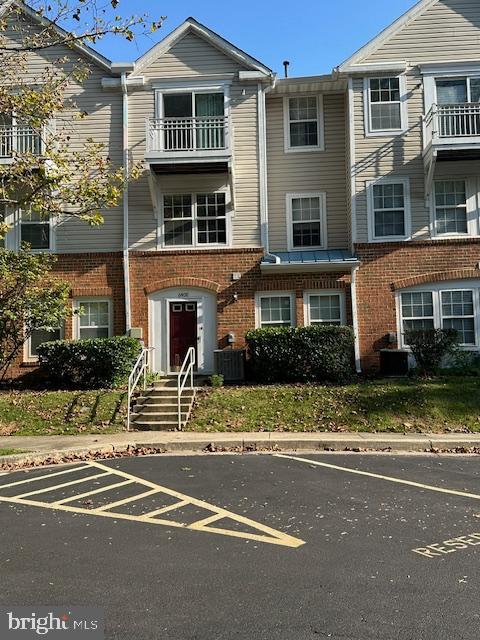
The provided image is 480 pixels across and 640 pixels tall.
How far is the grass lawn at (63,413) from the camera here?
12133 millimetres

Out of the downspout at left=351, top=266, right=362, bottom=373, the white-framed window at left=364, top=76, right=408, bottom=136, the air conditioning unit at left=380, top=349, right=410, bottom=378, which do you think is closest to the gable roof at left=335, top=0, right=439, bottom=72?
the white-framed window at left=364, top=76, right=408, bottom=136

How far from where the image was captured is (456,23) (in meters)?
16.6

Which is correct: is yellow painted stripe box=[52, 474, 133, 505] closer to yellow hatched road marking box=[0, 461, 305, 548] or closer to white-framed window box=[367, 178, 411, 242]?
yellow hatched road marking box=[0, 461, 305, 548]

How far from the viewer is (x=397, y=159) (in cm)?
1652

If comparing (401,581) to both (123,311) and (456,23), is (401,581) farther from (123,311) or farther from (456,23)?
(456,23)

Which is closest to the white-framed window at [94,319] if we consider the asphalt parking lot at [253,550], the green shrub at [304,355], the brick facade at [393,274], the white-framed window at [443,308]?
the green shrub at [304,355]

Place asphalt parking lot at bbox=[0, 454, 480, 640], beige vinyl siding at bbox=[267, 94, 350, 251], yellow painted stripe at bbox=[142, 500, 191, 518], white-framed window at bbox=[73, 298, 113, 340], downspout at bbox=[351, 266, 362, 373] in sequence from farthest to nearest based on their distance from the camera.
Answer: beige vinyl siding at bbox=[267, 94, 350, 251] < white-framed window at bbox=[73, 298, 113, 340] < downspout at bbox=[351, 266, 362, 373] < yellow painted stripe at bbox=[142, 500, 191, 518] < asphalt parking lot at bbox=[0, 454, 480, 640]

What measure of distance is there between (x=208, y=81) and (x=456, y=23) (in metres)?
7.59

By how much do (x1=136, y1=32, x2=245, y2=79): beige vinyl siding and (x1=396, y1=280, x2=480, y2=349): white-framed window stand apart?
28.4 ft

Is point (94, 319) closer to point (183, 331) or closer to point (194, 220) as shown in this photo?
point (183, 331)

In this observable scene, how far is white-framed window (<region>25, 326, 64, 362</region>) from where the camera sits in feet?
54.0

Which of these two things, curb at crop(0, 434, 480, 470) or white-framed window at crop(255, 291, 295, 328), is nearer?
curb at crop(0, 434, 480, 470)

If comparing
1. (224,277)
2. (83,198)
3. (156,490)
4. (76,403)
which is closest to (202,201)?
(224,277)

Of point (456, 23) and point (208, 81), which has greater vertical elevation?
point (456, 23)
